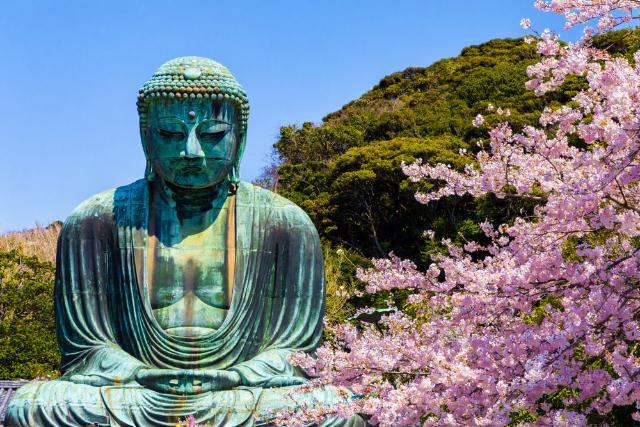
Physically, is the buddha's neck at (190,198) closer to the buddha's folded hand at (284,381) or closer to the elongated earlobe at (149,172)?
the elongated earlobe at (149,172)

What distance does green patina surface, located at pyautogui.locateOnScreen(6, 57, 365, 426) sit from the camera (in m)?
7.39

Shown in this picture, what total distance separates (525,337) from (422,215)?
24003mm

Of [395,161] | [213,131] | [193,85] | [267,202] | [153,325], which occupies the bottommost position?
[153,325]

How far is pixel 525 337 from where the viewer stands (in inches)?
240

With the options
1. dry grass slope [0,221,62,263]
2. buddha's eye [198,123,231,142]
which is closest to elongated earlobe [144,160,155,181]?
buddha's eye [198,123,231,142]

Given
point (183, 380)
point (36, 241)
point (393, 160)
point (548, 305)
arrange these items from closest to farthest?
1. point (548, 305)
2. point (183, 380)
3. point (36, 241)
4. point (393, 160)

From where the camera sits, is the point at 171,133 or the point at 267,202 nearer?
the point at 171,133

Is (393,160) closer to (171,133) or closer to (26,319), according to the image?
(26,319)

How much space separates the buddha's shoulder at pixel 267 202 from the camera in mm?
8047

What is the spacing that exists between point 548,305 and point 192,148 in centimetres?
256

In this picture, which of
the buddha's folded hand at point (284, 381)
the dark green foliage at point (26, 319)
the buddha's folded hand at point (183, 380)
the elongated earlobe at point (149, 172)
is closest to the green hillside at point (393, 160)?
the dark green foliage at point (26, 319)

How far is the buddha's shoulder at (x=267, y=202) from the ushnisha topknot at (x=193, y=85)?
0.47 m

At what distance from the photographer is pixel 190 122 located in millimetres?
7645

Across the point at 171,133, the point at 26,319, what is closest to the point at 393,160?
the point at 26,319
